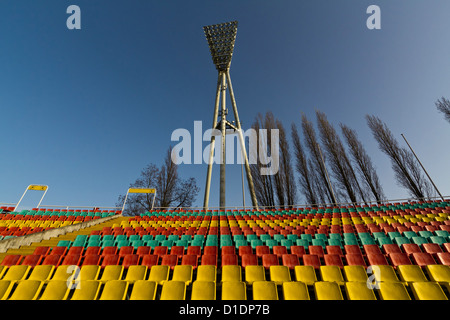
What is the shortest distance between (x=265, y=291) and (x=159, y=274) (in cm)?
241

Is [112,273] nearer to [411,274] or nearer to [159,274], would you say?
[159,274]

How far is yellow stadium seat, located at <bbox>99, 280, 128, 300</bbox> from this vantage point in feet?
11.1

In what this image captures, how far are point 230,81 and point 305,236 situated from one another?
64.6ft

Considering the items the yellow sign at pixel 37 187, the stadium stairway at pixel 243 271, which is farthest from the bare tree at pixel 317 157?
the yellow sign at pixel 37 187

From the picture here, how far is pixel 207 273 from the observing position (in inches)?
168

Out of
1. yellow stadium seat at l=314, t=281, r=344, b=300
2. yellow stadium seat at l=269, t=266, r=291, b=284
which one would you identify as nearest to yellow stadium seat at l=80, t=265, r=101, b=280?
yellow stadium seat at l=269, t=266, r=291, b=284

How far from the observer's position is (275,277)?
408 cm

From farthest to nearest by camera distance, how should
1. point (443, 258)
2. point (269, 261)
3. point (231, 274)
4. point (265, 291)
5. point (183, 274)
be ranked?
point (269, 261)
point (443, 258)
point (183, 274)
point (231, 274)
point (265, 291)

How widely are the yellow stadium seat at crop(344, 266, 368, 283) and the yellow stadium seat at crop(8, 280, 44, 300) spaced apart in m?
6.17

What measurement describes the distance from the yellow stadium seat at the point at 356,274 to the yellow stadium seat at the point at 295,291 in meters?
1.29

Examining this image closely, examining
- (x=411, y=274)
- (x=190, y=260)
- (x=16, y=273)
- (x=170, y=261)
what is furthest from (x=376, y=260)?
(x=16, y=273)

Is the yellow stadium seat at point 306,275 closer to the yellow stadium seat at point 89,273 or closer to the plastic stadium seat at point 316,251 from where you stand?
the plastic stadium seat at point 316,251
